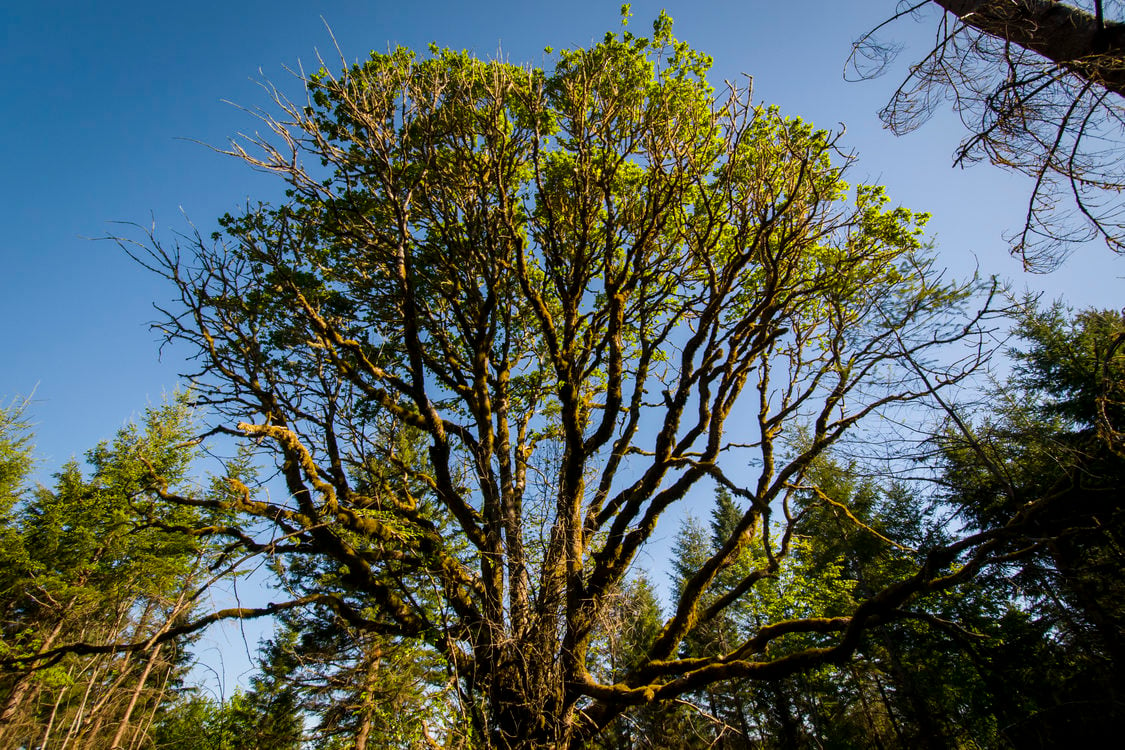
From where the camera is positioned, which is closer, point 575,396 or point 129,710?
point 575,396

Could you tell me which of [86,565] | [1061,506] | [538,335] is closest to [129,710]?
[86,565]

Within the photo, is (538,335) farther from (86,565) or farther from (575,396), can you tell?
(86,565)

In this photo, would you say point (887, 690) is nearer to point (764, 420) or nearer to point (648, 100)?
point (764, 420)

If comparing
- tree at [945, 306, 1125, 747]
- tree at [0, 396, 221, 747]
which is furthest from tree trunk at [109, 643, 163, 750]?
tree at [945, 306, 1125, 747]

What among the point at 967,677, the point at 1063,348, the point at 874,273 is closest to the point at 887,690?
the point at 967,677

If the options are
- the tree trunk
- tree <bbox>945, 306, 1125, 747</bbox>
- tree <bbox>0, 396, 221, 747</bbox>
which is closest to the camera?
tree <bbox>945, 306, 1125, 747</bbox>

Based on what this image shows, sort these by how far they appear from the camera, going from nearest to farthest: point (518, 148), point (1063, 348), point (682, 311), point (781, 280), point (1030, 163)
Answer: point (1030, 163), point (781, 280), point (518, 148), point (682, 311), point (1063, 348)

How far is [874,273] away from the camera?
5500 millimetres

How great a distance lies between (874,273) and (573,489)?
4552mm

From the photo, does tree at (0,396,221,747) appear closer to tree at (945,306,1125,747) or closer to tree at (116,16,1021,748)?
tree at (116,16,1021,748)

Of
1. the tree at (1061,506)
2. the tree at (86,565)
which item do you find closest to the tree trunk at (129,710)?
the tree at (86,565)

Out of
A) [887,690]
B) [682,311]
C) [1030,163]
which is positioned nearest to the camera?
[1030,163]

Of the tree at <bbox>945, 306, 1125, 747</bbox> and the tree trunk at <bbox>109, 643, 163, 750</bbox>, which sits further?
the tree trunk at <bbox>109, 643, 163, 750</bbox>

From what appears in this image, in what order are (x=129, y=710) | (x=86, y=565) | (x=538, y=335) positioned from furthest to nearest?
(x=86, y=565) < (x=129, y=710) < (x=538, y=335)
